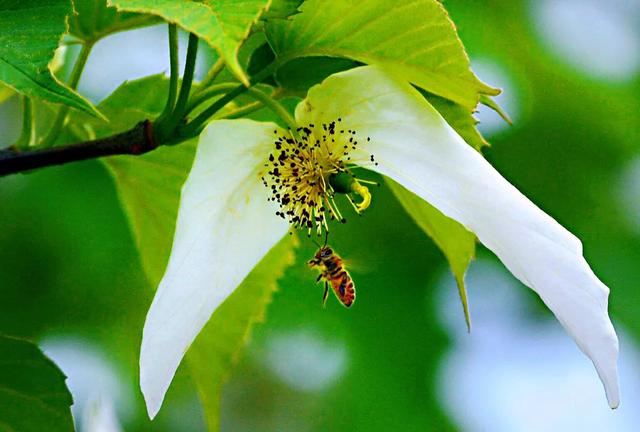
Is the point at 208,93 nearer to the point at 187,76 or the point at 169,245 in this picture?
the point at 187,76

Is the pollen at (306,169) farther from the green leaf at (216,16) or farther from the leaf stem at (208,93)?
the green leaf at (216,16)

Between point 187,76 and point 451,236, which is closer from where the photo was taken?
point 187,76

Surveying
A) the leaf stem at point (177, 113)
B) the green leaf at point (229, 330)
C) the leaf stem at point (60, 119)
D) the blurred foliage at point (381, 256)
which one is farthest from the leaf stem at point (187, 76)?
the blurred foliage at point (381, 256)

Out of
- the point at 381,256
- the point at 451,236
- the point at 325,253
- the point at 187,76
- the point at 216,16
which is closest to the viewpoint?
the point at 216,16

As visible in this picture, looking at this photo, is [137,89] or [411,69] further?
[137,89]

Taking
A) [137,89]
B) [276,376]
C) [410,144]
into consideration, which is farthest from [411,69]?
[276,376]

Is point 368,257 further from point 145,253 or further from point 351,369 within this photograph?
point 145,253

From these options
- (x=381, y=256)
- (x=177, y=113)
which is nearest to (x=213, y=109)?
(x=177, y=113)
